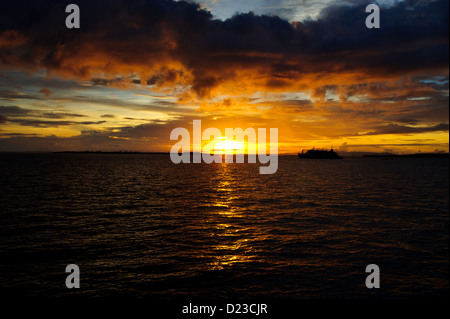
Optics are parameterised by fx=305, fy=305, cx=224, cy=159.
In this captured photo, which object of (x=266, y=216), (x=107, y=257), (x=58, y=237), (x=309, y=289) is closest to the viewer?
(x=309, y=289)

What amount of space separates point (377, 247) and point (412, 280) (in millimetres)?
5524

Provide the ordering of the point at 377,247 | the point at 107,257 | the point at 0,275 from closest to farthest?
the point at 0,275
the point at 107,257
the point at 377,247

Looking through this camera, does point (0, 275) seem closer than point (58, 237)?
Yes

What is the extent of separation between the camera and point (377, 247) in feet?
71.3

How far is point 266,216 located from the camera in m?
32.3
